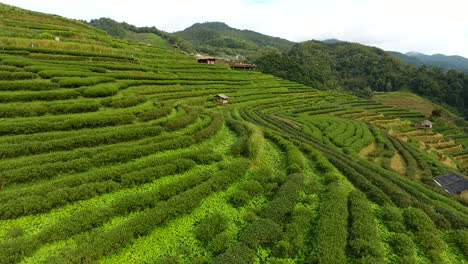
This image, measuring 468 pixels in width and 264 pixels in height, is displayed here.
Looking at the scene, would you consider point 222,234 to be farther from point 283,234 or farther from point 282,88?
point 282,88

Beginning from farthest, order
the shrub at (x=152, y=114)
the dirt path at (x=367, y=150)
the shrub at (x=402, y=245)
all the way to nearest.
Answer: the dirt path at (x=367, y=150)
the shrub at (x=152, y=114)
the shrub at (x=402, y=245)

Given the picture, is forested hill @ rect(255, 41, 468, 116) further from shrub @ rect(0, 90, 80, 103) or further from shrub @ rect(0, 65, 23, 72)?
shrub @ rect(0, 65, 23, 72)


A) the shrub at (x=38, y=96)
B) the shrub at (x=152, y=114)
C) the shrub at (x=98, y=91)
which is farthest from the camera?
the shrub at (x=98, y=91)

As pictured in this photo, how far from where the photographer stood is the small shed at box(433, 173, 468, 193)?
3097 cm

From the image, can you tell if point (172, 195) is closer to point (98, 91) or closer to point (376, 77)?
point (98, 91)

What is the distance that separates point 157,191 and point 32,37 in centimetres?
4475

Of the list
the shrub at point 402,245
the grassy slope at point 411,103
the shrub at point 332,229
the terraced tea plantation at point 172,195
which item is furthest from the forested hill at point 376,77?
the shrub at point 402,245

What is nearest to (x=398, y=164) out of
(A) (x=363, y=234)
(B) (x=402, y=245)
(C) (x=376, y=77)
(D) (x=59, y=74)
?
(B) (x=402, y=245)

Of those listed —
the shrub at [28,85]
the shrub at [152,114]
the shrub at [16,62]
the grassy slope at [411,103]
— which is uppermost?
the shrub at [16,62]

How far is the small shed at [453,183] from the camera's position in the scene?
3097 centimetres

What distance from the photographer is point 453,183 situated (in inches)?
1257

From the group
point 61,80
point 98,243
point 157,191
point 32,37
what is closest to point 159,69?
point 32,37

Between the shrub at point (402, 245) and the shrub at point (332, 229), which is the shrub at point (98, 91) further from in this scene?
the shrub at point (402, 245)

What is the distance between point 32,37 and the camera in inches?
1580
